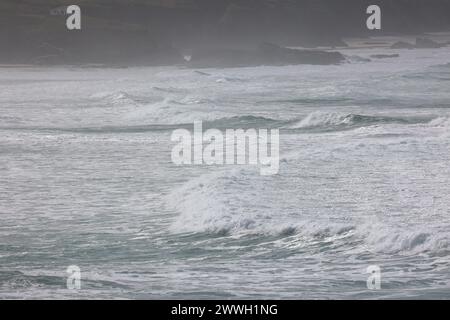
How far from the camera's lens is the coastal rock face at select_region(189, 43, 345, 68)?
7325 centimetres

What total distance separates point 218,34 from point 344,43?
10.6m

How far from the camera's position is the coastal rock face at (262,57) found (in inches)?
2884

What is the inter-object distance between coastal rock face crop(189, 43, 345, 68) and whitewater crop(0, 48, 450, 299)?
120 ft

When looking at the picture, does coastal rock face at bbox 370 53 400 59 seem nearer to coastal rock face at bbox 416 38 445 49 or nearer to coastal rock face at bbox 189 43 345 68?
coastal rock face at bbox 189 43 345 68

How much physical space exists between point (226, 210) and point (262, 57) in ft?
194

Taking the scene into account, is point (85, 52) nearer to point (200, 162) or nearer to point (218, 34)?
point (218, 34)

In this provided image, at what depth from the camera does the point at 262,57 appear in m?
75.9

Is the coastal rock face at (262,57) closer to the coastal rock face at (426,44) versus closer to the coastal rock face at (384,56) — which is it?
the coastal rock face at (384,56)

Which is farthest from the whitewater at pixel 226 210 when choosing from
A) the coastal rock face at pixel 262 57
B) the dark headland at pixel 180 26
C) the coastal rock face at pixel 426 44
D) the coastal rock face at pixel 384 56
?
the coastal rock face at pixel 426 44

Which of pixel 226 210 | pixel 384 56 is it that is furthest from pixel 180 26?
pixel 226 210

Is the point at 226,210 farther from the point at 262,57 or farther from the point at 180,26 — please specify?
the point at 180,26

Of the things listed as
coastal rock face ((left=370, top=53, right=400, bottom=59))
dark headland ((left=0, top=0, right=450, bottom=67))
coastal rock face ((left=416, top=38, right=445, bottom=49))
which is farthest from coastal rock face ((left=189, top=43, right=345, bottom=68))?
coastal rock face ((left=416, top=38, right=445, bottom=49))

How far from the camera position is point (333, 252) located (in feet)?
48.4
